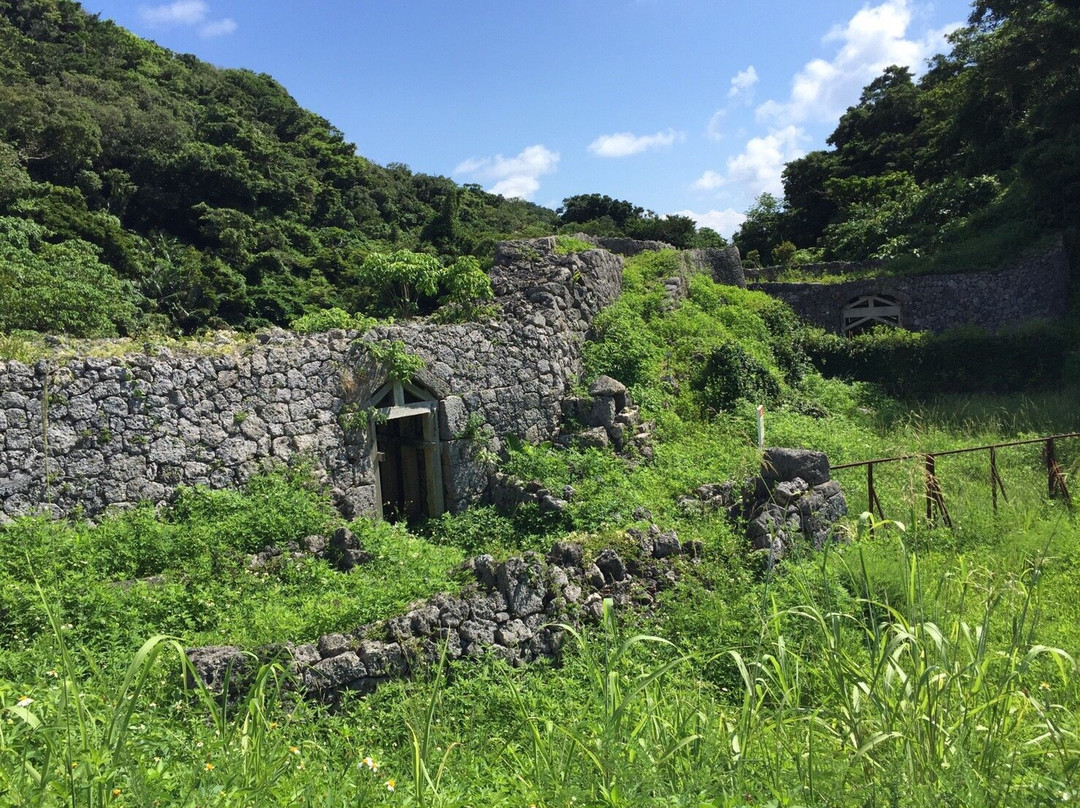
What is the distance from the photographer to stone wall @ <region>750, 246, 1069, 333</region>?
60.1 feet

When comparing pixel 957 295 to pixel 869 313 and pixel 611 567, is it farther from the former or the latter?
pixel 611 567

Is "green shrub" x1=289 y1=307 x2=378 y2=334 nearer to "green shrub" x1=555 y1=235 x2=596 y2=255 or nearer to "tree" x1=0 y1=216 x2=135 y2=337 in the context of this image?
"green shrub" x1=555 y1=235 x2=596 y2=255

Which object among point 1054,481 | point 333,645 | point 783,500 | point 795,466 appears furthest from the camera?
point 1054,481

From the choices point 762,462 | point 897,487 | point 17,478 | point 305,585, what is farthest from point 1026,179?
point 17,478

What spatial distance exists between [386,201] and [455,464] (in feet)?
115

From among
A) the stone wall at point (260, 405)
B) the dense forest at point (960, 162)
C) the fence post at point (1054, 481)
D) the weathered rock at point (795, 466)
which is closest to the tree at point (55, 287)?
the stone wall at point (260, 405)

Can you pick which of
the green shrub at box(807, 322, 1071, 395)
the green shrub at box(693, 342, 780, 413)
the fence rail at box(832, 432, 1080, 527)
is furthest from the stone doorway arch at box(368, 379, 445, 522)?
the green shrub at box(807, 322, 1071, 395)

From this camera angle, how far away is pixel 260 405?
8148 mm

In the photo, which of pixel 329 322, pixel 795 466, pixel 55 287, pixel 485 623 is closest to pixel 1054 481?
pixel 795 466

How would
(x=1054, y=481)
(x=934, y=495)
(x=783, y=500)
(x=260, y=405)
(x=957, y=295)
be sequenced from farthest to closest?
(x=957, y=295) < (x=260, y=405) < (x=1054, y=481) < (x=783, y=500) < (x=934, y=495)

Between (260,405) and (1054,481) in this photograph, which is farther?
(260,405)

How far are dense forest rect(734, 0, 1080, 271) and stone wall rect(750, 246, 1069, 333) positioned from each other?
1123mm

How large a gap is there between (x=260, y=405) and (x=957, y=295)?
56.8 ft

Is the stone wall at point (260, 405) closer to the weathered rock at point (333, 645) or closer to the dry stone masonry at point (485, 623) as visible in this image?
the dry stone masonry at point (485, 623)
